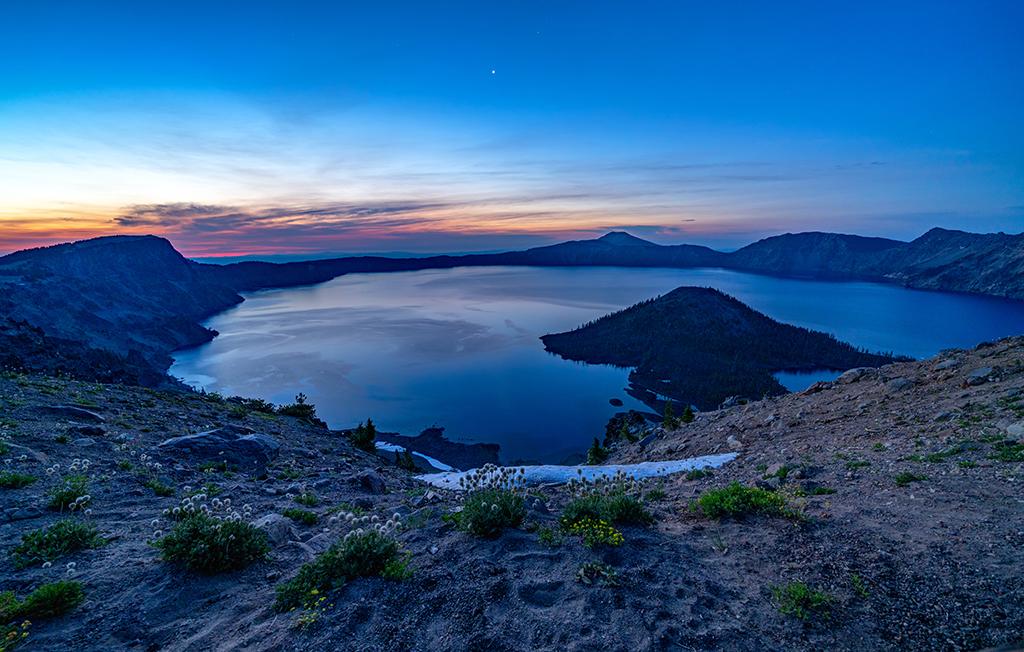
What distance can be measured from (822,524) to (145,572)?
11.6 m

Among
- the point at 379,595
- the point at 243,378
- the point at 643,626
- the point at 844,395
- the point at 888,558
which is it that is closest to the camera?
the point at 643,626

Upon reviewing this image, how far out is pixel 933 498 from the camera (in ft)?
28.7

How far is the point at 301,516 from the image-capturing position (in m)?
9.80

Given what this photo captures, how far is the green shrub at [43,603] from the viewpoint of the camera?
571cm

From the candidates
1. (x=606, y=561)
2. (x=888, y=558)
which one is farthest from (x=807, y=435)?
(x=606, y=561)

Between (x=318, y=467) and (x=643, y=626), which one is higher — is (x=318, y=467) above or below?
below

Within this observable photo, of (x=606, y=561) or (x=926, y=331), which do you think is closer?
(x=606, y=561)

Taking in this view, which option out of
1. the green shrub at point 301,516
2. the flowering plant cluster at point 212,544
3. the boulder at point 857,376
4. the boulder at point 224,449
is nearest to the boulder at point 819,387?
the boulder at point 857,376

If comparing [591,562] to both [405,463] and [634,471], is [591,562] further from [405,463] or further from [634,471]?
[405,463]

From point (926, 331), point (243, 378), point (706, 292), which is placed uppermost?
point (706, 292)

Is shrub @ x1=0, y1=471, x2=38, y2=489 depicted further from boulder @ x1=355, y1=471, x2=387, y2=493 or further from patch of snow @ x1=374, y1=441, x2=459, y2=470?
patch of snow @ x1=374, y1=441, x2=459, y2=470

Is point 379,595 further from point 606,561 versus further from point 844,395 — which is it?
point 844,395

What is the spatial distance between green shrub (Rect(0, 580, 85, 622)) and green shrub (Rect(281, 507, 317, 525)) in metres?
3.92

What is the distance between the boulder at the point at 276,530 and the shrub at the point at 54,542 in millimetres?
2573
